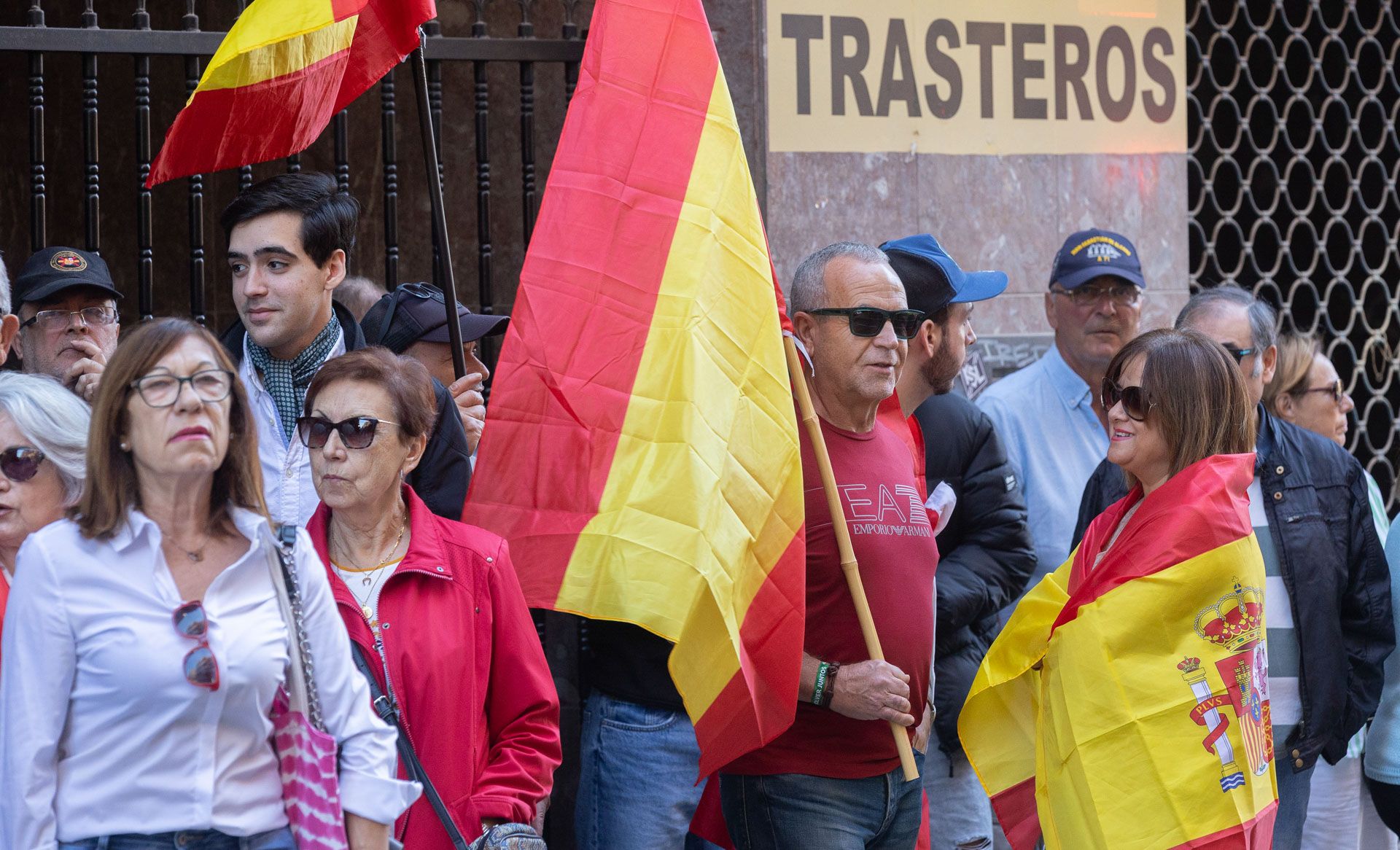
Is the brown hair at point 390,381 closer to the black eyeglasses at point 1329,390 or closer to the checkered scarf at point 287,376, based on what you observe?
the checkered scarf at point 287,376

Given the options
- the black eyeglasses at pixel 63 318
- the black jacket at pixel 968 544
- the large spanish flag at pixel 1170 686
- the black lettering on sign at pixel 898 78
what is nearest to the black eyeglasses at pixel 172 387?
the black eyeglasses at pixel 63 318

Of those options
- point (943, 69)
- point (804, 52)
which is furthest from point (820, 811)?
point (943, 69)

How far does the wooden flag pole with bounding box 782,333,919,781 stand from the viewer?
358cm

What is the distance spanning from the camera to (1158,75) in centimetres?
619

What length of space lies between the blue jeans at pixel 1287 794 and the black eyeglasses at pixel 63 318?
3.23 m

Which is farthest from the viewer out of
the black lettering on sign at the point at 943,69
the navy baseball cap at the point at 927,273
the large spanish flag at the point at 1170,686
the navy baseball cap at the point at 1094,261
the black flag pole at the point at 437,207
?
the black lettering on sign at the point at 943,69

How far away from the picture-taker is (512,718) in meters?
3.29

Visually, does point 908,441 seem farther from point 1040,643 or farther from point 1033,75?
point 1033,75

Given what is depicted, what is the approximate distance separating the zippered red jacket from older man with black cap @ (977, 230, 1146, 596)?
2110mm

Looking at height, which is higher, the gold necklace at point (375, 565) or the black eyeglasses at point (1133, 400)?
the black eyeglasses at point (1133, 400)

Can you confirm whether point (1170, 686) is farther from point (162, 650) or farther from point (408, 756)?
point (162, 650)

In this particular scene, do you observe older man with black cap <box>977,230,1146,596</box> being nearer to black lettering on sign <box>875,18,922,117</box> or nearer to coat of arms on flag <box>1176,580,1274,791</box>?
black lettering on sign <box>875,18,922,117</box>

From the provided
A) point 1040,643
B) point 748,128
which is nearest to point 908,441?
point 1040,643

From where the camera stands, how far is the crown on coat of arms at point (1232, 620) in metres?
3.53
